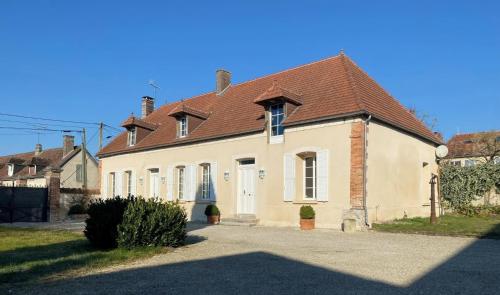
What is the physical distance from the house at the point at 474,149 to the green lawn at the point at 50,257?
58.1 feet

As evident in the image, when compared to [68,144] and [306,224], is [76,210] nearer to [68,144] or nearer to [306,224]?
[306,224]

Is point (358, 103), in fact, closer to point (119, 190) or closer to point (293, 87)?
point (293, 87)

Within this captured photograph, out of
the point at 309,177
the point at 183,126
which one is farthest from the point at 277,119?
the point at 183,126

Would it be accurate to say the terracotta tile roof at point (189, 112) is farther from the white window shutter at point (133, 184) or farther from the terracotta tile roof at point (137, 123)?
the white window shutter at point (133, 184)

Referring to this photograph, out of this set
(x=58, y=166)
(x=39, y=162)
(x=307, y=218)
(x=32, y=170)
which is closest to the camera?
(x=307, y=218)

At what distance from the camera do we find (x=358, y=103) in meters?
14.3

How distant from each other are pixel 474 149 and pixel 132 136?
25629 millimetres

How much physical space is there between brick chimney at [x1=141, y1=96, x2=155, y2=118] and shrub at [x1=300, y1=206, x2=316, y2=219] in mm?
16682

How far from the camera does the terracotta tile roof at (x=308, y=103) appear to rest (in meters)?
15.2

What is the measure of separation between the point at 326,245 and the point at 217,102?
12.9 meters

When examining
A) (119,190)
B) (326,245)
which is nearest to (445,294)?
(326,245)

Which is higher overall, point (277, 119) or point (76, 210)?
point (277, 119)

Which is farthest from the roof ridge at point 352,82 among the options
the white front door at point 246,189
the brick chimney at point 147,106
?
the brick chimney at point 147,106

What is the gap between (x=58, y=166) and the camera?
125ft
